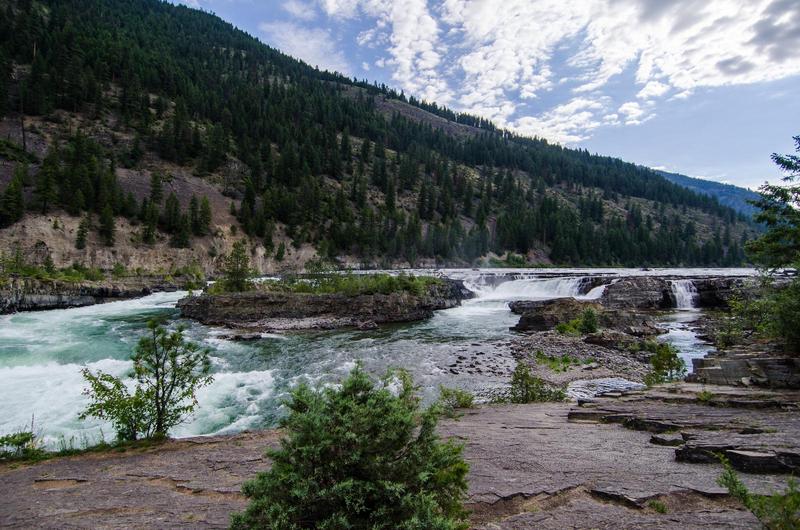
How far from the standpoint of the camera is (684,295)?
4422 centimetres

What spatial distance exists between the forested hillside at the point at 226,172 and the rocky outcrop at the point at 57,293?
17.8 meters

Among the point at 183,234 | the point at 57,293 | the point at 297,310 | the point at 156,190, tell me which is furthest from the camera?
A: the point at 156,190

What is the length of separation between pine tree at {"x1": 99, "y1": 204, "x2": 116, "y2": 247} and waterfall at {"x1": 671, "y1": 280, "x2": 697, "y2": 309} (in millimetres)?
79990

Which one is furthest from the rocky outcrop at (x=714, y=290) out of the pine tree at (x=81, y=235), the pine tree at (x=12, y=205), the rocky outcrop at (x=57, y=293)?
the pine tree at (x=12, y=205)

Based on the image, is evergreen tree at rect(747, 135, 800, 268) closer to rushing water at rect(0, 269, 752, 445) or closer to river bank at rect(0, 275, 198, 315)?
rushing water at rect(0, 269, 752, 445)

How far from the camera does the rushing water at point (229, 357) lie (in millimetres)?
13711

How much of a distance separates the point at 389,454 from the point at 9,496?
7.40 metres

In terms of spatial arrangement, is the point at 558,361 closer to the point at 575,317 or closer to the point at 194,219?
the point at 575,317

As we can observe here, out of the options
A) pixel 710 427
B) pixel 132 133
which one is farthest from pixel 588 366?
pixel 132 133

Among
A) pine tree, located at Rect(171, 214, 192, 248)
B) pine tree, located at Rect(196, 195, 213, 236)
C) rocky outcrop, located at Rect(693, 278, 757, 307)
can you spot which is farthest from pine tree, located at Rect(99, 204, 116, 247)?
rocky outcrop, located at Rect(693, 278, 757, 307)

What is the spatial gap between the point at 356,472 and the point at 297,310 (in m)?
31.5

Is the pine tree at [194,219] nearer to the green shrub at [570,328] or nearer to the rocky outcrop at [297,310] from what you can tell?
the rocky outcrop at [297,310]

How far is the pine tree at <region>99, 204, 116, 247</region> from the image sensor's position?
206 feet

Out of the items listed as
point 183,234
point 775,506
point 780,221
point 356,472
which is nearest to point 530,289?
point 780,221
